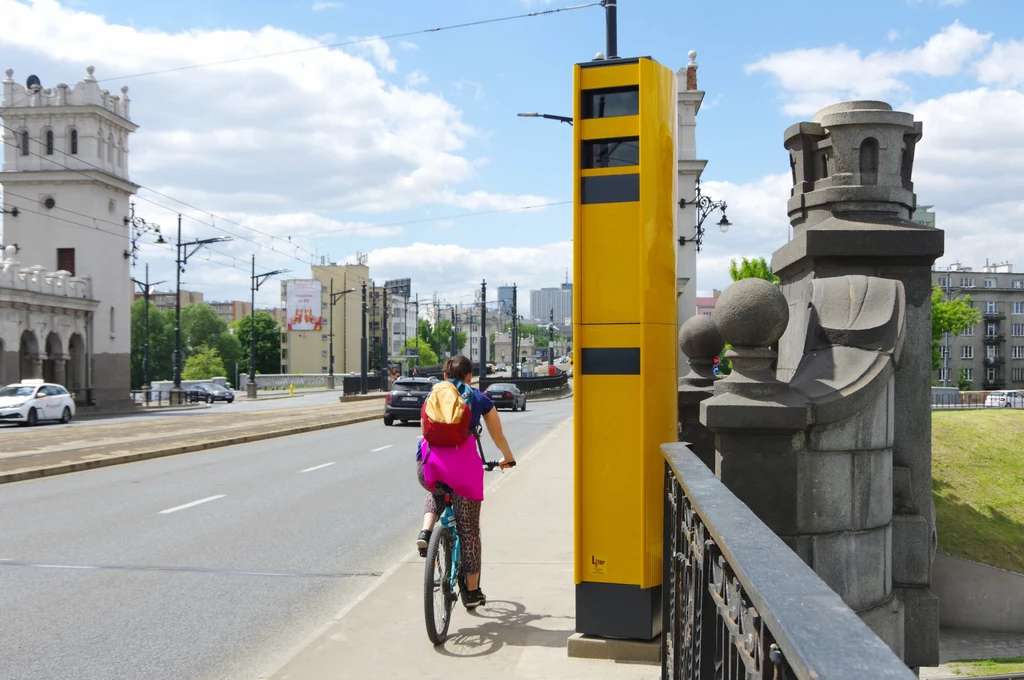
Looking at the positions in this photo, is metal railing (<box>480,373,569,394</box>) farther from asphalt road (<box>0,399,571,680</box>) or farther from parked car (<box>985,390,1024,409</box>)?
asphalt road (<box>0,399,571,680</box>)

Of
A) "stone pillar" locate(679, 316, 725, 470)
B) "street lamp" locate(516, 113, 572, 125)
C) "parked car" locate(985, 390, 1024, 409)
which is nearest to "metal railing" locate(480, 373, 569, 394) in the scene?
"parked car" locate(985, 390, 1024, 409)

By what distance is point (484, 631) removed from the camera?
573cm

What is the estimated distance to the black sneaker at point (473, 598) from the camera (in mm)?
6078

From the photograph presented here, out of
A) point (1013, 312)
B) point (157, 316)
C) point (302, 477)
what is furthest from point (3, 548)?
point (1013, 312)

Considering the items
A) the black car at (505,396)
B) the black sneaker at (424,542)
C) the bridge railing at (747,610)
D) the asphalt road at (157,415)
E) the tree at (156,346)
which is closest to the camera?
the bridge railing at (747,610)

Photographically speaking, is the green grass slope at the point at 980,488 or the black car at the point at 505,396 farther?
the black car at the point at 505,396

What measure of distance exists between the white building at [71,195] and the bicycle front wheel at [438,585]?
47.0 m

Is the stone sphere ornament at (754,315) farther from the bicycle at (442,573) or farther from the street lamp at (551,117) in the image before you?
the street lamp at (551,117)

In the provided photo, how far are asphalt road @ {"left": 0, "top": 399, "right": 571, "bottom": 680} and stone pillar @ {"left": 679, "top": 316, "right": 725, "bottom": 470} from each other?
285cm

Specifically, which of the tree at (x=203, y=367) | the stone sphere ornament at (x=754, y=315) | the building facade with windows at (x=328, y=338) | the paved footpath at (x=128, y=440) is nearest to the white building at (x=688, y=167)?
the paved footpath at (x=128, y=440)

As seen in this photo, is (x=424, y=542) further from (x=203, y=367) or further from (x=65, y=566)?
(x=203, y=367)

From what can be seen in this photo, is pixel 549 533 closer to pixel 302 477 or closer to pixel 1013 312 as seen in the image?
pixel 302 477

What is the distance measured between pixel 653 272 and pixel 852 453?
1.38 metres

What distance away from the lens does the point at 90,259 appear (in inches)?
1948
